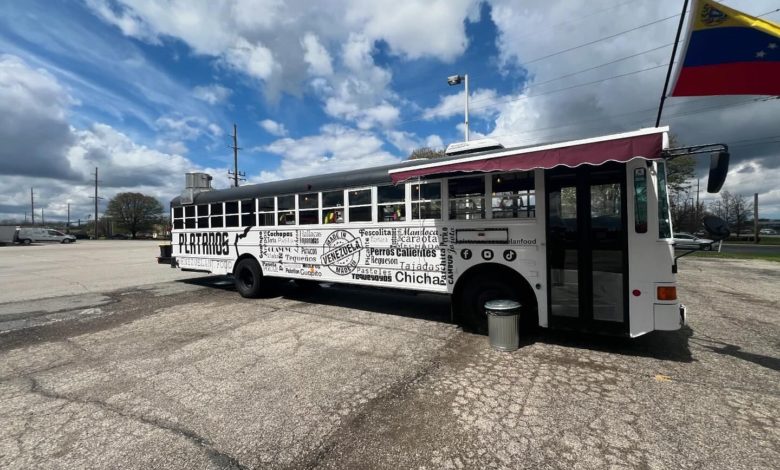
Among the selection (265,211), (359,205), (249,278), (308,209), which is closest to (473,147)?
(359,205)

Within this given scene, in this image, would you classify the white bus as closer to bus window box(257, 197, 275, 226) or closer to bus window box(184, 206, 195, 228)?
bus window box(257, 197, 275, 226)

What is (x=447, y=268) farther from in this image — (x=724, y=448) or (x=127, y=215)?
(x=127, y=215)

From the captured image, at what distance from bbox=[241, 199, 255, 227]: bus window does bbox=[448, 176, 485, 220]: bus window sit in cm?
493

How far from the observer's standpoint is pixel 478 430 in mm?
2949

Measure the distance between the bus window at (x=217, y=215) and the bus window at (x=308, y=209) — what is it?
2794 mm

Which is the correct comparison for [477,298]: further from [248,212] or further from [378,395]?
[248,212]

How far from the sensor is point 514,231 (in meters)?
4.93

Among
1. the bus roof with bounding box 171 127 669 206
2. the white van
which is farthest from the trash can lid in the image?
the white van

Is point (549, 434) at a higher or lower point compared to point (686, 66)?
lower

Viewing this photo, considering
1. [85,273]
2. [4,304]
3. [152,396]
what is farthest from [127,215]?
[152,396]

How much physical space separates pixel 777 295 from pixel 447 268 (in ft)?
29.1

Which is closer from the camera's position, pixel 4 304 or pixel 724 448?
pixel 724 448

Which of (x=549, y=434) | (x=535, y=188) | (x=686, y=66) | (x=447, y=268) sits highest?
(x=686, y=66)

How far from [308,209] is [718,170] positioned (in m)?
6.17
